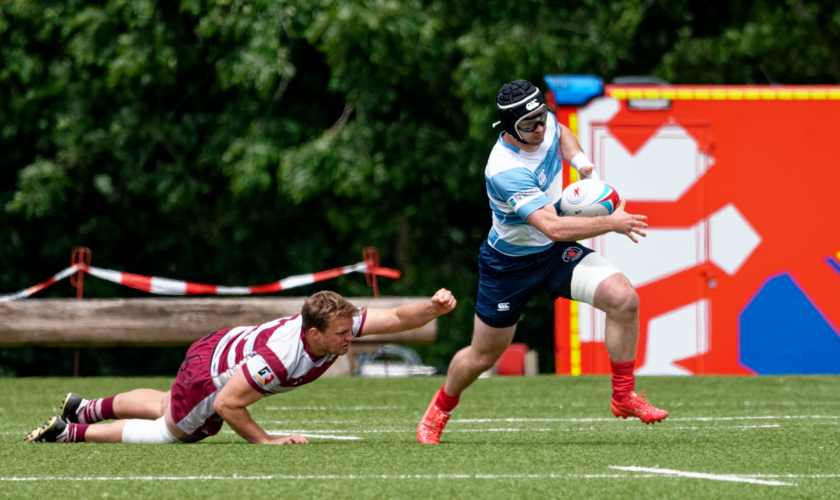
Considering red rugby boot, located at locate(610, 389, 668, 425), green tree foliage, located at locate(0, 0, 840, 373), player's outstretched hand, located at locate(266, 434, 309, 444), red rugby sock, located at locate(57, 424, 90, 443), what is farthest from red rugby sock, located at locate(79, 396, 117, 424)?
green tree foliage, located at locate(0, 0, 840, 373)

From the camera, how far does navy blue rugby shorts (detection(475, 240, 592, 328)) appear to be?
19.4ft

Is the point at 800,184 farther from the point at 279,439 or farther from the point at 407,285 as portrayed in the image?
the point at 279,439

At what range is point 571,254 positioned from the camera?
19.5ft

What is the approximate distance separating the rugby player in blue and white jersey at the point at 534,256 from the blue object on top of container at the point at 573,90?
16.9 feet

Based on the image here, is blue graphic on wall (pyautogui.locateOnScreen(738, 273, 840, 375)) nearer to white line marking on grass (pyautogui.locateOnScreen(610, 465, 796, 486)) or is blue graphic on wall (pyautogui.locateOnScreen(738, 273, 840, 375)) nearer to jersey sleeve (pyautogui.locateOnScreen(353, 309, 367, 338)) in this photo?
jersey sleeve (pyautogui.locateOnScreen(353, 309, 367, 338))

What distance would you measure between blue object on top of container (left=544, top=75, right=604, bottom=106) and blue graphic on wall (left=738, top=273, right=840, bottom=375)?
8.37 ft

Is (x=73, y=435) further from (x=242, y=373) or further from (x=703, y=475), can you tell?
(x=703, y=475)

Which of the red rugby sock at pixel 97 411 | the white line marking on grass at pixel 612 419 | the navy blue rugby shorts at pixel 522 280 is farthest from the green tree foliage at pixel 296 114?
the navy blue rugby shorts at pixel 522 280

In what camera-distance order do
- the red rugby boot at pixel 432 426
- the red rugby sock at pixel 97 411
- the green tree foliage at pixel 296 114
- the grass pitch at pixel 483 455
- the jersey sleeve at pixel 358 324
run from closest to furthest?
the grass pitch at pixel 483 455 < the jersey sleeve at pixel 358 324 < the red rugby boot at pixel 432 426 < the red rugby sock at pixel 97 411 < the green tree foliage at pixel 296 114

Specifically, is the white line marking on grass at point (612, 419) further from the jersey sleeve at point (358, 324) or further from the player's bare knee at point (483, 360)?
the jersey sleeve at point (358, 324)

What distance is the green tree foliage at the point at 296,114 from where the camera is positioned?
1289 centimetres

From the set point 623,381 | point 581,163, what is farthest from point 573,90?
point 623,381

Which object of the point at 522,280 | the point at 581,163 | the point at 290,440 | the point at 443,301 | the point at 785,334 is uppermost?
the point at 581,163

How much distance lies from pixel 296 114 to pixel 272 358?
933 centimetres
